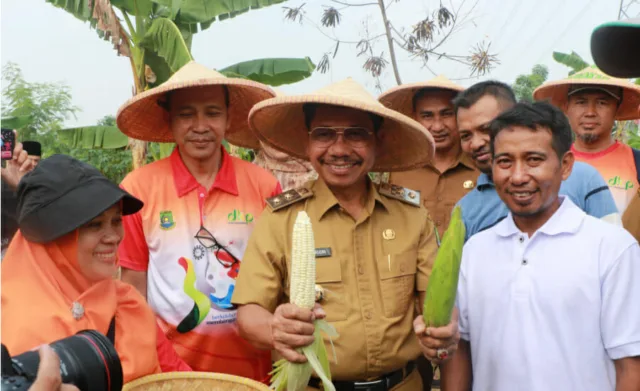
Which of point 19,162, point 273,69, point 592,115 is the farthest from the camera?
point 273,69

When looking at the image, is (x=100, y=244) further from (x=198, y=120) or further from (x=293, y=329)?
(x=198, y=120)

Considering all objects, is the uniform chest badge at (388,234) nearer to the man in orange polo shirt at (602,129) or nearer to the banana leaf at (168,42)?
the man in orange polo shirt at (602,129)

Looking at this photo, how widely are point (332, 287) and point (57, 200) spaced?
3.89 ft

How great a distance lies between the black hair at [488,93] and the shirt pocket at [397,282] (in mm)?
1099

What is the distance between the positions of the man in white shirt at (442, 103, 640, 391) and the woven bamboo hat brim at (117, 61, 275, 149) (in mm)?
1489

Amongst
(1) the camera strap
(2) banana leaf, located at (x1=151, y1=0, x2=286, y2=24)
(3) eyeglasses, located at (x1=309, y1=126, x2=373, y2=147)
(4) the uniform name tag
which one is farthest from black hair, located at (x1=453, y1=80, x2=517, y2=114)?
(2) banana leaf, located at (x1=151, y1=0, x2=286, y2=24)

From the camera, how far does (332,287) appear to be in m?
2.78

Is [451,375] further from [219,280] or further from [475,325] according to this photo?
[219,280]

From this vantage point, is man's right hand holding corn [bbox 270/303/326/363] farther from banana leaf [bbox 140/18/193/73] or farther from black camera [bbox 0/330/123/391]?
banana leaf [bbox 140/18/193/73]

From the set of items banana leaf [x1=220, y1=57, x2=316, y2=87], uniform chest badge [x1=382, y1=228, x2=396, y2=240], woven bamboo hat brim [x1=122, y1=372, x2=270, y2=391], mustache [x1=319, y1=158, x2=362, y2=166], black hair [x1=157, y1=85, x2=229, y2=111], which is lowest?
woven bamboo hat brim [x1=122, y1=372, x2=270, y2=391]

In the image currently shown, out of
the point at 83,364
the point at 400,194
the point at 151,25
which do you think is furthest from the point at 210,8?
the point at 83,364

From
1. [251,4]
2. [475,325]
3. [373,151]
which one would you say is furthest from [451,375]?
[251,4]

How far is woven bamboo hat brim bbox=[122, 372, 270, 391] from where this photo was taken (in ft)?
7.89

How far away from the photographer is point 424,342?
2.42 m
